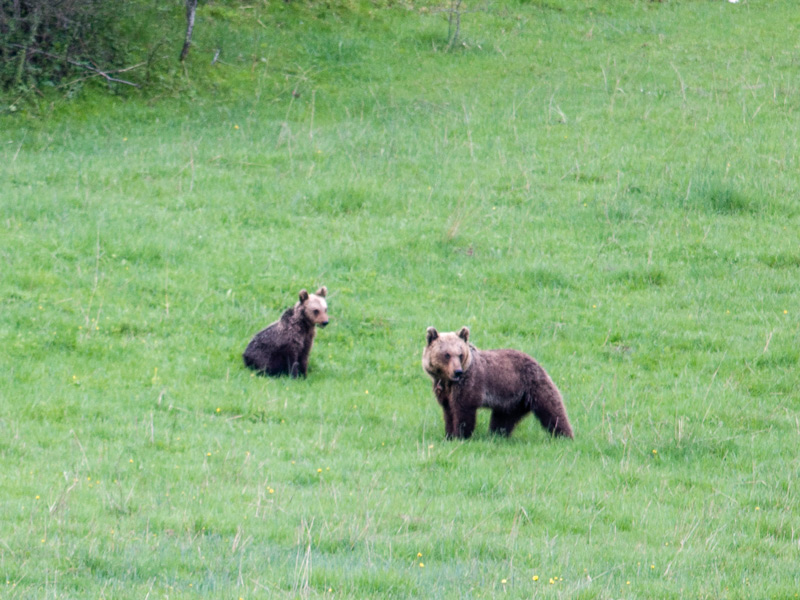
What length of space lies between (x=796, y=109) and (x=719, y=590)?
19.6m

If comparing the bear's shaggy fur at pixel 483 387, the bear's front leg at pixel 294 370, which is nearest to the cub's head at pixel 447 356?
the bear's shaggy fur at pixel 483 387

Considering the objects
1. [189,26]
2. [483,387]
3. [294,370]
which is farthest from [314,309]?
[189,26]

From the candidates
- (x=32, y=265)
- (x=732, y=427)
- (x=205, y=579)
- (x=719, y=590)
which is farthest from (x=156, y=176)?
(x=719, y=590)

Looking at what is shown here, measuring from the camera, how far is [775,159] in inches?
776

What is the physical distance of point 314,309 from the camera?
476 inches

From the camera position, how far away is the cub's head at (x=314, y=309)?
12039mm

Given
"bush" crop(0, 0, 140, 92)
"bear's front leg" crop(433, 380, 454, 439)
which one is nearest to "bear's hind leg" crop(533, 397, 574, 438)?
"bear's front leg" crop(433, 380, 454, 439)

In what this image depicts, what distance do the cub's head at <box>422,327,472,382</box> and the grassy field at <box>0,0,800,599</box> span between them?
74cm

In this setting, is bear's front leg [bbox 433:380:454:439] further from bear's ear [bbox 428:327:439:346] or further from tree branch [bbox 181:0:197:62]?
tree branch [bbox 181:0:197:62]

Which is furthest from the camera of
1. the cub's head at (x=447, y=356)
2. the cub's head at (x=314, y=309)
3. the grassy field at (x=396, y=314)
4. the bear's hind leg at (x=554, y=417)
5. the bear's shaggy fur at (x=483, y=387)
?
the cub's head at (x=314, y=309)

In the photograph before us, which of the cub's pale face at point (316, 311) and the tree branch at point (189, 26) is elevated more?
the tree branch at point (189, 26)

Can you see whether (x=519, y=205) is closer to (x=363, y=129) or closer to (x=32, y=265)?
(x=363, y=129)

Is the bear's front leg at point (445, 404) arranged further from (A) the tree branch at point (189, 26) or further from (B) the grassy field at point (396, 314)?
(A) the tree branch at point (189, 26)

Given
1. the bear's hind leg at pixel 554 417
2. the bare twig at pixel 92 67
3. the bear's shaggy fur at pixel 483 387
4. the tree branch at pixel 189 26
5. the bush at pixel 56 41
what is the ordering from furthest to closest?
1. the tree branch at pixel 189 26
2. the bare twig at pixel 92 67
3. the bush at pixel 56 41
4. the bear's hind leg at pixel 554 417
5. the bear's shaggy fur at pixel 483 387
